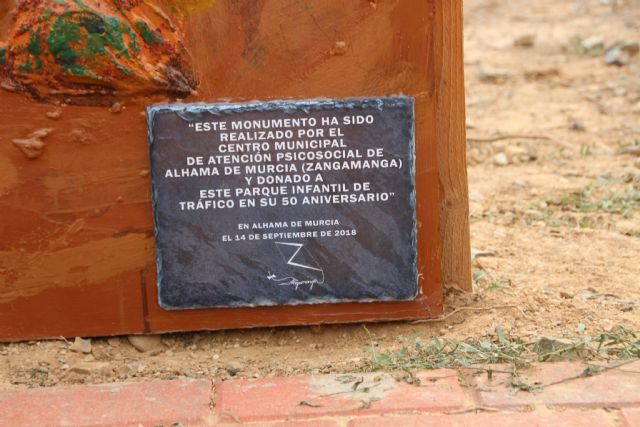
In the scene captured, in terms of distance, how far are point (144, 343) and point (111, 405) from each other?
49cm

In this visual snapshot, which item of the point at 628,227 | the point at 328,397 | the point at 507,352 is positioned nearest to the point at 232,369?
the point at 328,397

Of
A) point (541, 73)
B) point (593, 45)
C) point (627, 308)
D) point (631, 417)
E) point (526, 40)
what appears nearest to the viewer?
point (631, 417)

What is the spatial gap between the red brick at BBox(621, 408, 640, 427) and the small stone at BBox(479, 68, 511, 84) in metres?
4.54

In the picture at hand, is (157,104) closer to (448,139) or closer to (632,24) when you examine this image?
(448,139)

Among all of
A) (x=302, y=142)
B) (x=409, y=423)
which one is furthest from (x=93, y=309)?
(x=409, y=423)

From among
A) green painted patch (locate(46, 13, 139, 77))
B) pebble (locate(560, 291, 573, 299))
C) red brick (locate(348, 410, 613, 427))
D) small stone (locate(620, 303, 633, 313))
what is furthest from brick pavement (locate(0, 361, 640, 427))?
green painted patch (locate(46, 13, 139, 77))

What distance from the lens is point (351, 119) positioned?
2.84m

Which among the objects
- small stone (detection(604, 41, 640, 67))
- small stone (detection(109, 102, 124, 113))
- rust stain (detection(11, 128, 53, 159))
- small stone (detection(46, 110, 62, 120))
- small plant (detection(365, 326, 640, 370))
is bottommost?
small plant (detection(365, 326, 640, 370))

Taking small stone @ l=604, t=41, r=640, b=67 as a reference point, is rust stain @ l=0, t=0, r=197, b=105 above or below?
below

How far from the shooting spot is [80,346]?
2.96 metres

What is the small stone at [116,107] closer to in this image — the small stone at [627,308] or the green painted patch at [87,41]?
the green painted patch at [87,41]

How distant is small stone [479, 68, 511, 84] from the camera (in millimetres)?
6734

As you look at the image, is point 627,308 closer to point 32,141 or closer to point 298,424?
point 298,424

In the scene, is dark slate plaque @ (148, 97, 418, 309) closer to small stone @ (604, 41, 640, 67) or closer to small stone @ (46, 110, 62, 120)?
small stone @ (46, 110, 62, 120)
